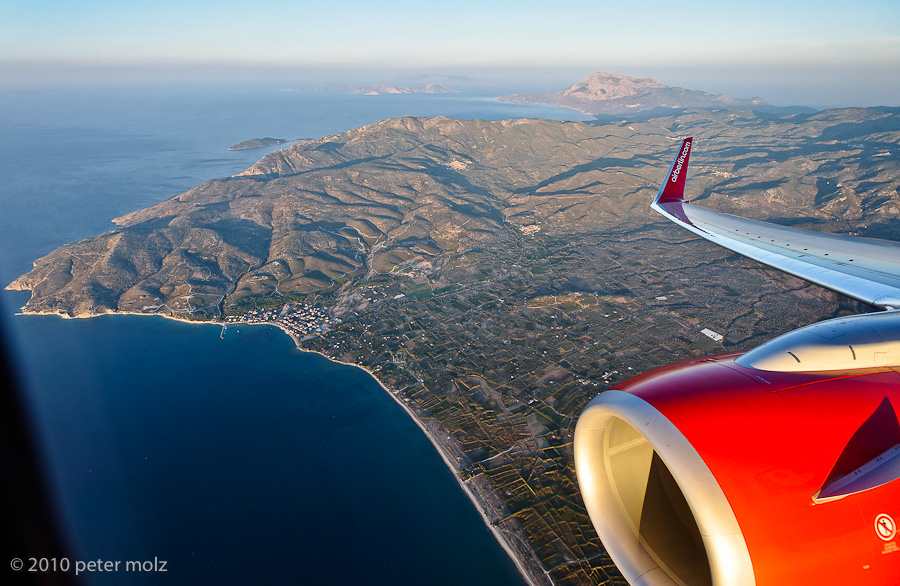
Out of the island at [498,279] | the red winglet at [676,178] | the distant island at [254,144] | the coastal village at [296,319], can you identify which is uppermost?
the distant island at [254,144]

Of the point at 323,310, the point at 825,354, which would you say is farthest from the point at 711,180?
the point at 825,354

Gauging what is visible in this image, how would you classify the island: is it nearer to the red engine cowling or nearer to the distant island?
the red engine cowling

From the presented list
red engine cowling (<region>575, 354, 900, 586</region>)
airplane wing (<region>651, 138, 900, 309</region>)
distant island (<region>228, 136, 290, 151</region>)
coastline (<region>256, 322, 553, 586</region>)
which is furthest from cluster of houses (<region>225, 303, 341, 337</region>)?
distant island (<region>228, 136, 290, 151</region>)

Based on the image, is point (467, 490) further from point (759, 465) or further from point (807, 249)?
point (759, 465)

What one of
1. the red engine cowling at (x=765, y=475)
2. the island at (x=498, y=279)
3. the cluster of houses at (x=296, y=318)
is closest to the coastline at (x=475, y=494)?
the island at (x=498, y=279)

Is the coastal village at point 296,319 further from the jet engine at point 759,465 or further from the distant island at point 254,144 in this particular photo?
the distant island at point 254,144

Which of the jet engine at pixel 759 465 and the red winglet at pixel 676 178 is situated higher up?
the red winglet at pixel 676 178

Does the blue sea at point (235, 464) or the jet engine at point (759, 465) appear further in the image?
the blue sea at point (235, 464)
